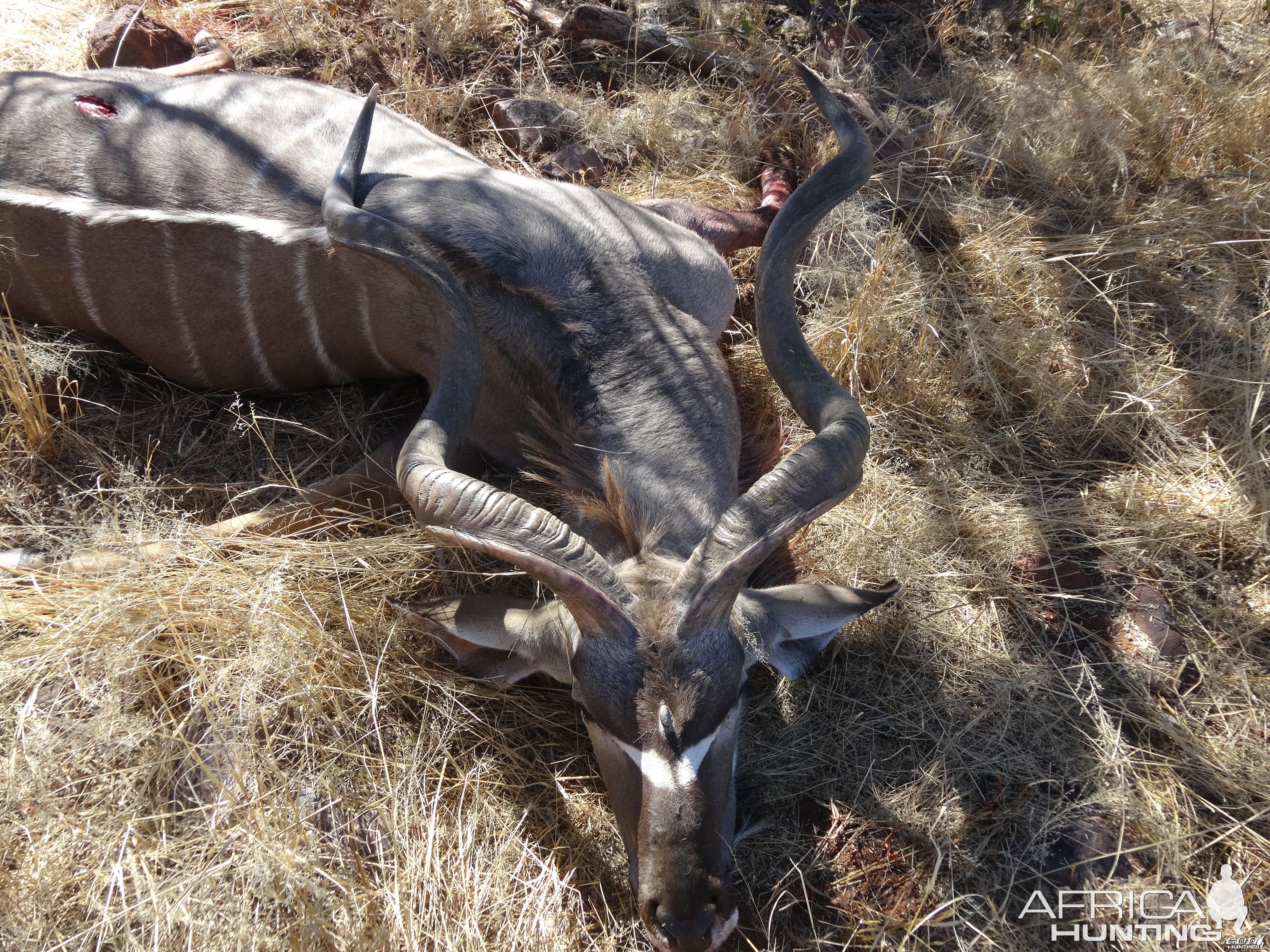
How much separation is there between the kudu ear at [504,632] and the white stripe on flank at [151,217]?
170cm

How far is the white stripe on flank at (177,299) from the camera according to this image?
A: 3715 millimetres

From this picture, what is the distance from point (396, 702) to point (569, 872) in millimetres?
835

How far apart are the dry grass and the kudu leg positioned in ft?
0.29

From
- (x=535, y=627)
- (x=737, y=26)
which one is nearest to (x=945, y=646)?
(x=535, y=627)

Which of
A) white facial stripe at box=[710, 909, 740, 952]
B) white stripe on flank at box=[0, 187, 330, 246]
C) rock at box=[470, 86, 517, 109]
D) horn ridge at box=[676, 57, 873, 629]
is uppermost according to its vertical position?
horn ridge at box=[676, 57, 873, 629]

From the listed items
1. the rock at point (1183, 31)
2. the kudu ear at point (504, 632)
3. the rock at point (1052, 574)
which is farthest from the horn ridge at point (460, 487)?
the rock at point (1183, 31)

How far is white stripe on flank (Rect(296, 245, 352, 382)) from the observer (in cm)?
362

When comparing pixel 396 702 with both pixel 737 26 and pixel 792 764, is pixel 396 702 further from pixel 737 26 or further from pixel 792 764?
pixel 737 26

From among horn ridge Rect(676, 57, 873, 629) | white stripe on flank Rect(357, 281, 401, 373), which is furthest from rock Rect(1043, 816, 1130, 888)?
white stripe on flank Rect(357, 281, 401, 373)

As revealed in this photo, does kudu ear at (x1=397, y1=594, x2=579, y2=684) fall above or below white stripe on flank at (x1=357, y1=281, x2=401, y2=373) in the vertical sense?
below

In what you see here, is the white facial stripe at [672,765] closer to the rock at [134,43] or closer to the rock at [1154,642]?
the rock at [1154,642]

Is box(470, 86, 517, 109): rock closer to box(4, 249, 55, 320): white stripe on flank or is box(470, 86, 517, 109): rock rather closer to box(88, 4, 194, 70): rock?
box(88, 4, 194, 70): rock

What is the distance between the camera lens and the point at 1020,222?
173 inches

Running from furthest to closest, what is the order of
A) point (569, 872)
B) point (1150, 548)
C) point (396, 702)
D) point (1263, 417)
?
point (1263, 417), point (1150, 548), point (396, 702), point (569, 872)
